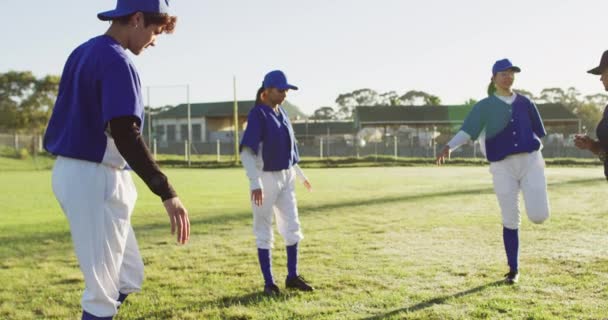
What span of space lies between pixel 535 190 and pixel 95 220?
4.32 meters

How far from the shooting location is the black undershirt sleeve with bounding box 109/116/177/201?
266cm

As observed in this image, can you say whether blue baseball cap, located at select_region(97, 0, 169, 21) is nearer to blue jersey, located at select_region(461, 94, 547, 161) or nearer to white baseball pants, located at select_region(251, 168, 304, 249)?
white baseball pants, located at select_region(251, 168, 304, 249)

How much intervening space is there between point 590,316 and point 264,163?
293 cm

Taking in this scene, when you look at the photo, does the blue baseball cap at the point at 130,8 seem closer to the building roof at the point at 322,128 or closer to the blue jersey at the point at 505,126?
the blue jersey at the point at 505,126

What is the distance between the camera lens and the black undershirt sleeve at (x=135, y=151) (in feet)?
8.72

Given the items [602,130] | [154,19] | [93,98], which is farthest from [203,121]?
[93,98]

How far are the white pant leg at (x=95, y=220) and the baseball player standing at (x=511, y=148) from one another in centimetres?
376

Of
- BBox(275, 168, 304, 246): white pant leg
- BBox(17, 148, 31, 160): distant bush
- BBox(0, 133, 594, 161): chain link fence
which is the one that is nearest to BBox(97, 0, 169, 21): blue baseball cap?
BBox(275, 168, 304, 246): white pant leg

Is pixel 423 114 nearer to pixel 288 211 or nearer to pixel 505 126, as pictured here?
pixel 505 126

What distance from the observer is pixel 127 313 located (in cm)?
474

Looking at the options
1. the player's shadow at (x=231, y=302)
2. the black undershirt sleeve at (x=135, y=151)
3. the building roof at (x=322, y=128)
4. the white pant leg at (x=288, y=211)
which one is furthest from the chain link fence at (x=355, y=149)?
the black undershirt sleeve at (x=135, y=151)

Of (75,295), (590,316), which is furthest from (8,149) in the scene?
(590,316)

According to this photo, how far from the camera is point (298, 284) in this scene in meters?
5.52

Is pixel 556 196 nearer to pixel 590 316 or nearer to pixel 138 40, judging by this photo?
pixel 590 316
